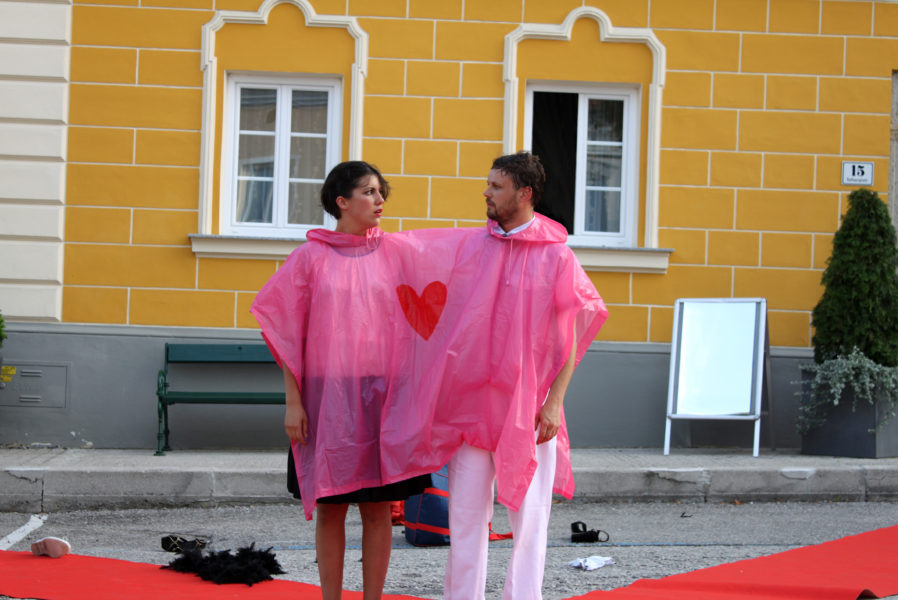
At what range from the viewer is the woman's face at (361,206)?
153 inches

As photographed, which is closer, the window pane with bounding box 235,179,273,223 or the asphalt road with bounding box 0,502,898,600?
the asphalt road with bounding box 0,502,898,600

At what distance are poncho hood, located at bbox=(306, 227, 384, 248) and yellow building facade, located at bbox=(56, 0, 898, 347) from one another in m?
4.66

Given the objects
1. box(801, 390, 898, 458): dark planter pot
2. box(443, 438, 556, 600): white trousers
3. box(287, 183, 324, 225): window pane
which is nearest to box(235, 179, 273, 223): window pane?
box(287, 183, 324, 225): window pane

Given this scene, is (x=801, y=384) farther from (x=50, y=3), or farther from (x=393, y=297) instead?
(x=50, y=3)

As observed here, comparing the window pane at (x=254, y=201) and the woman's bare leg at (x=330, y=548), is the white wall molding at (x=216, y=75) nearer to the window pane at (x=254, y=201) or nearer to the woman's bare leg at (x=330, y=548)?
the window pane at (x=254, y=201)

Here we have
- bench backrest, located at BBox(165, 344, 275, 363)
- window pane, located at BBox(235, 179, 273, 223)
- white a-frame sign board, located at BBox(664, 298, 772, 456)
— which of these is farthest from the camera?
window pane, located at BBox(235, 179, 273, 223)

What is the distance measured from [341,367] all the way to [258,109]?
18.0ft

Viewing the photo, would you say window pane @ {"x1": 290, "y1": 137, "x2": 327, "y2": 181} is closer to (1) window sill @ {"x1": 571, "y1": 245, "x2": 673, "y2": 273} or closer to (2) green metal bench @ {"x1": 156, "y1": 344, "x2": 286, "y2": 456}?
(2) green metal bench @ {"x1": 156, "y1": 344, "x2": 286, "y2": 456}

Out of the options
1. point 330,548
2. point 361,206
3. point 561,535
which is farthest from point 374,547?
point 561,535

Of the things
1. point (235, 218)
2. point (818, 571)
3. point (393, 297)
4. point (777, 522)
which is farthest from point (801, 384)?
point (393, 297)

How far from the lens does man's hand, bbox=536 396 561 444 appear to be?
12.3 ft

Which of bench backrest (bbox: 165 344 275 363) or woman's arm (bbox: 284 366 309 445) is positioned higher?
woman's arm (bbox: 284 366 309 445)

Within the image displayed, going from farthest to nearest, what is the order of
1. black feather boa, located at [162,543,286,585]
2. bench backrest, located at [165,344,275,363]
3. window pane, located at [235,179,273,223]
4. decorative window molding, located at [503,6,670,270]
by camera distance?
1. window pane, located at [235,179,273,223]
2. decorative window molding, located at [503,6,670,270]
3. bench backrest, located at [165,344,275,363]
4. black feather boa, located at [162,543,286,585]

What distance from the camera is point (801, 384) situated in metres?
8.46
